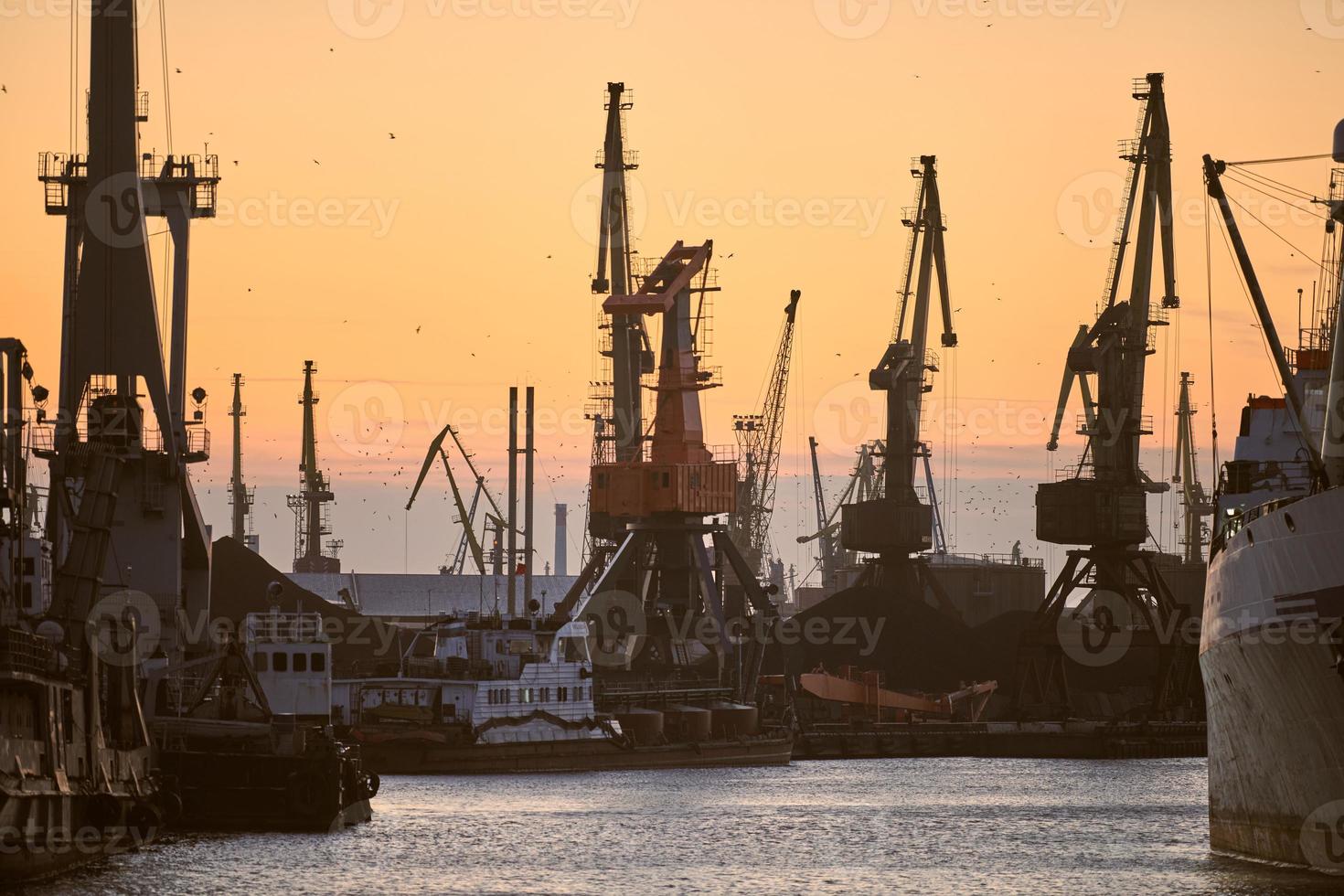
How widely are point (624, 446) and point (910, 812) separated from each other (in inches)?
2251

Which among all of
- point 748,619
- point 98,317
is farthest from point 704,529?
point 98,317

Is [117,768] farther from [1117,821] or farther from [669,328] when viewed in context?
[669,328]

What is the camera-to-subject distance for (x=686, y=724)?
117 m

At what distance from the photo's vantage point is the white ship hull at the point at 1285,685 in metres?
50.5

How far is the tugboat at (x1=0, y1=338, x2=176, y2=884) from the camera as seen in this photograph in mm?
54188

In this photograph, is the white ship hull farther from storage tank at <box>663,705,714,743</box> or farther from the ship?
storage tank at <box>663,705,714,743</box>

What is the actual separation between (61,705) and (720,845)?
24.1 metres

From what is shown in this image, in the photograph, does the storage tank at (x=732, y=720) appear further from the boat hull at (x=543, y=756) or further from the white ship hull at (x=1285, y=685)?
the white ship hull at (x=1285, y=685)

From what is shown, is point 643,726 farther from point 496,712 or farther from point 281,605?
point 281,605

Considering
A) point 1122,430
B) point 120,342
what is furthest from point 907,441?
point 120,342

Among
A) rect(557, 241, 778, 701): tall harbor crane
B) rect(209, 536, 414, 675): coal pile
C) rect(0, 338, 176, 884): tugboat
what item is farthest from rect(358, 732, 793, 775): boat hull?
rect(209, 536, 414, 675): coal pile

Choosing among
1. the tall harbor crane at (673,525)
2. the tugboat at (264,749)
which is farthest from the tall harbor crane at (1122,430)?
the tugboat at (264,749)

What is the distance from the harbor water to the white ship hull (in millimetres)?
1287

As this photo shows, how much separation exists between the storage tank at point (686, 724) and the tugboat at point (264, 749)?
3841cm
